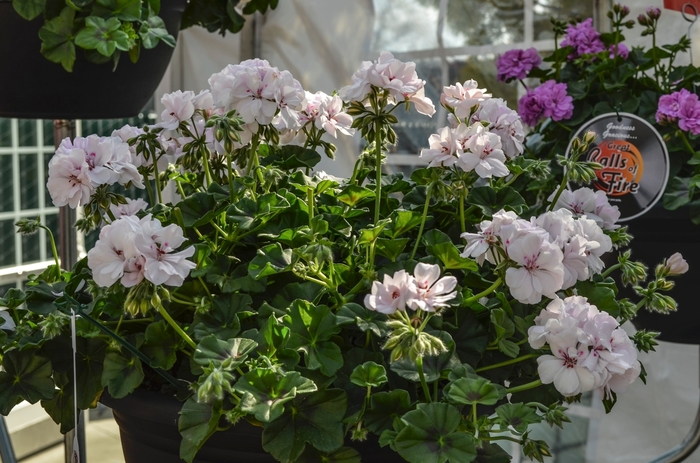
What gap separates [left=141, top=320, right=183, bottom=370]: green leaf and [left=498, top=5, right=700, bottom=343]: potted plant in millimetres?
470

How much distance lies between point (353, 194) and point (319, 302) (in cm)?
11

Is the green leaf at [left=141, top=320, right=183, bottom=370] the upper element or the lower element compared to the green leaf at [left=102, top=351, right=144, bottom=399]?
upper

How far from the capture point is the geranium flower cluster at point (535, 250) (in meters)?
0.47

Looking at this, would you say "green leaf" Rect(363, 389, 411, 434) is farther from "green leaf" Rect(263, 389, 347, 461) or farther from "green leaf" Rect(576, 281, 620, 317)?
"green leaf" Rect(576, 281, 620, 317)

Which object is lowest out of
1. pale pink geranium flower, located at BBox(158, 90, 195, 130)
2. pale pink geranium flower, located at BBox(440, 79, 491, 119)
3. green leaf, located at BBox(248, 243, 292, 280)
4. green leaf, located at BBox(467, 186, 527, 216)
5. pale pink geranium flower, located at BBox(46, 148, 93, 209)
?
green leaf, located at BBox(248, 243, 292, 280)

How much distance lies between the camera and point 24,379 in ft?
1.80

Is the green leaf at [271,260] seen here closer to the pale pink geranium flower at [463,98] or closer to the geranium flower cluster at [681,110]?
the pale pink geranium flower at [463,98]

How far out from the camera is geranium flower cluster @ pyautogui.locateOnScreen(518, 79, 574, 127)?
41.0 inches

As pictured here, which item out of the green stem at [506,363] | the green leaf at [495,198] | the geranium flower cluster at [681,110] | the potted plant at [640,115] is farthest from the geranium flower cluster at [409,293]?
the geranium flower cluster at [681,110]

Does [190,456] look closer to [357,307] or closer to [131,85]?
[357,307]

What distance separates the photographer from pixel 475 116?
66 centimetres

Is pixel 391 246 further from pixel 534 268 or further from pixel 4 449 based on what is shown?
pixel 4 449

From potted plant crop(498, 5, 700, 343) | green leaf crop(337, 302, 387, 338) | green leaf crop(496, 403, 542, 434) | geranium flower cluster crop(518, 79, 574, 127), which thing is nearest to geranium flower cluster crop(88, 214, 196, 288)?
green leaf crop(337, 302, 387, 338)

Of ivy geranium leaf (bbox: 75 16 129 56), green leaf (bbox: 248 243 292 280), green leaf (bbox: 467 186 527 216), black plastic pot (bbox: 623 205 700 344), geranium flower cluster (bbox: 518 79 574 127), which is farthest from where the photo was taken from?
geranium flower cluster (bbox: 518 79 574 127)
